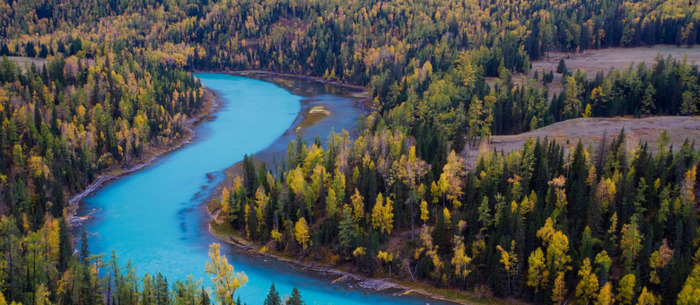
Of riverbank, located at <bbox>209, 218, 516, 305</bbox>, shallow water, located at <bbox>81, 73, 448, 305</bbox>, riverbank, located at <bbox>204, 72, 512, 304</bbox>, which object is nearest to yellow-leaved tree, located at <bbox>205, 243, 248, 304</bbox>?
shallow water, located at <bbox>81, 73, 448, 305</bbox>

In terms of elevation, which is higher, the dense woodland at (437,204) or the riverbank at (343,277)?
the dense woodland at (437,204)

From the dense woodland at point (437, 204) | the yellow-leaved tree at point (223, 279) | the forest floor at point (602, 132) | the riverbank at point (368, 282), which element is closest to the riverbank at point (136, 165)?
the dense woodland at point (437, 204)

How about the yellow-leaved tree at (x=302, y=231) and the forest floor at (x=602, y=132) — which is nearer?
the yellow-leaved tree at (x=302, y=231)

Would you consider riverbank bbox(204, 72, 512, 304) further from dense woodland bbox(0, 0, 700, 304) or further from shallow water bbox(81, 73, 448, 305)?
dense woodland bbox(0, 0, 700, 304)

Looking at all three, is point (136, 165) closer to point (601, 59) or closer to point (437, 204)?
point (437, 204)

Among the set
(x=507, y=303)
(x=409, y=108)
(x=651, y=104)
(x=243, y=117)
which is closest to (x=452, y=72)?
(x=409, y=108)

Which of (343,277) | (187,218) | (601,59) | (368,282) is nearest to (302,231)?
(343,277)

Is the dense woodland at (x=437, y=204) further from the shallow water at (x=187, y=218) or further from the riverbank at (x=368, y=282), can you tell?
the shallow water at (x=187, y=218)
